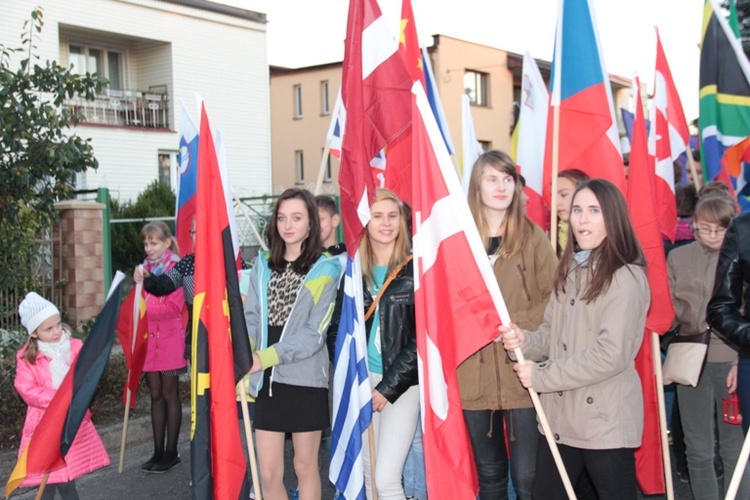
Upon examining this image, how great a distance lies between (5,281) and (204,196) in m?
3.92

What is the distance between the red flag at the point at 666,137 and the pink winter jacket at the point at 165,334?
3.57 m

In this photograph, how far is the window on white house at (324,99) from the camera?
33.0 m

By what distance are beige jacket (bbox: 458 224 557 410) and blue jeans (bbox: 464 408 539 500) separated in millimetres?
Answer: 56

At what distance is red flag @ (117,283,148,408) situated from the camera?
5.66 m

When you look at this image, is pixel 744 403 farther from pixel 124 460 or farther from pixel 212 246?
pixel 124 460

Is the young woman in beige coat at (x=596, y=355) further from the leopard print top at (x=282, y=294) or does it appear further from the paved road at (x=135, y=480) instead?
the paved road at (x=135, y=480)

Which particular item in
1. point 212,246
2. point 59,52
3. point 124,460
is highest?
point 59,52

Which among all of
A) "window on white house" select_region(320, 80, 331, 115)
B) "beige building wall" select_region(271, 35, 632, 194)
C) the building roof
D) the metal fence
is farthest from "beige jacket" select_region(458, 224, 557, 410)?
"window on white house" select_region(320, 80, 331, 115)

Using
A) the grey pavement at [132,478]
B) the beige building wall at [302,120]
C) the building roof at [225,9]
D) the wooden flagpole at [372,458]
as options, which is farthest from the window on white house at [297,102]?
the wooden flagpole at [372,458]

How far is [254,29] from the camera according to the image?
23500 mm

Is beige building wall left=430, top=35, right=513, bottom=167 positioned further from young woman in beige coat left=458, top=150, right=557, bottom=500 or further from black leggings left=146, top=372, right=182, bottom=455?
young woman in beige coat left=458, top=150, right=557, bottom=500

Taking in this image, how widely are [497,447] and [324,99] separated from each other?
30.5 meters

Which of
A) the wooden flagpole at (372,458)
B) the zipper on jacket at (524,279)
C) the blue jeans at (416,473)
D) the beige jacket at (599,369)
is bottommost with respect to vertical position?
the blue jeans at (416,473)

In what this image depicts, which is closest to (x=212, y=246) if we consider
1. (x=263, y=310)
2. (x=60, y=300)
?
(x=263, y=310)
